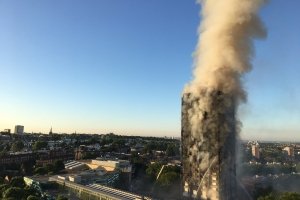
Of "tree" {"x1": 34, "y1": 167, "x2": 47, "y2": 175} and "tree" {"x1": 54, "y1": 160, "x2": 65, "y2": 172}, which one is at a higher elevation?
"tree" {"x1": 54, "y1": 160, "x2": 65, "y2": 172}

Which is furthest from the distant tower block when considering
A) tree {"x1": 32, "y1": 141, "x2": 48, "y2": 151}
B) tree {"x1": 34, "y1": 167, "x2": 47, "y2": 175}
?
tree {"x1": 32, "y1": 141, "x2": 48, "y2": 151}

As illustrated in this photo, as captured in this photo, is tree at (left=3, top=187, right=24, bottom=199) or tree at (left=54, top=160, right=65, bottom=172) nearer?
tree at (left=3, top=187, right=24, bottom=199)

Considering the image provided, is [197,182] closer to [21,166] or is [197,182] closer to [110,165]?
[110,165]

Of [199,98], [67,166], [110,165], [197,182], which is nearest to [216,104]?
[199,98]

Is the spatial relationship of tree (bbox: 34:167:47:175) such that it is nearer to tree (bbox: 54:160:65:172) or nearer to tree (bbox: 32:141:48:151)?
tree (bbox: 54:160:65:172)

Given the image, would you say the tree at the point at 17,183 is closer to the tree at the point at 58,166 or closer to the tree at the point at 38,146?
the tree at the point at 58,166

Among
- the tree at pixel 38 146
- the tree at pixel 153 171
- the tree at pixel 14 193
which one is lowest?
the tree at pixel 14 193

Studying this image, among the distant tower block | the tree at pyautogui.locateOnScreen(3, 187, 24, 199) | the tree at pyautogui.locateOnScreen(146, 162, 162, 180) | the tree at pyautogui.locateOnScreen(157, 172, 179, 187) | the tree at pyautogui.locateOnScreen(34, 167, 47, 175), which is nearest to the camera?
the distant tower block

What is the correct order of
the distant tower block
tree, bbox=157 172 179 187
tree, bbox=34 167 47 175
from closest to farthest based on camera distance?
the distant tower block, tree, bbox=157 172 179 187, tree, bbox=34 167 47 175

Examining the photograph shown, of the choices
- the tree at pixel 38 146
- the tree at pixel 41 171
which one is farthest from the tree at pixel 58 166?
the tree at pixel 38 146
